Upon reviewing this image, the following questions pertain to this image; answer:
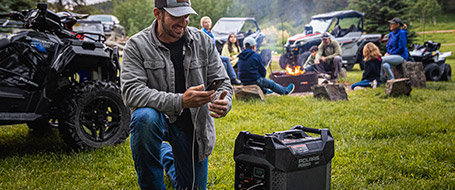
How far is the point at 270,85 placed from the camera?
814 centimetres

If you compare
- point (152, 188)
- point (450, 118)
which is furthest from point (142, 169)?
point (450, 118)

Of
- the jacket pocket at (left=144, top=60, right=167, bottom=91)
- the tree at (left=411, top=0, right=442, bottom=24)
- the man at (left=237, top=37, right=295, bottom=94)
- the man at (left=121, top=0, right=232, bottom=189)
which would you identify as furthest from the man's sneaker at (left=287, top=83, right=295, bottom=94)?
the tree at (left=411, top=0, right=442, bottom=24)

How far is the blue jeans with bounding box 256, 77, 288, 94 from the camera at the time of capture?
26.4ft

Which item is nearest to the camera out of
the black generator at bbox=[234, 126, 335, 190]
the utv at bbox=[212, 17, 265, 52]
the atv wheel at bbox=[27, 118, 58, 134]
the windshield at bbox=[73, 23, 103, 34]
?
the black generator at bbox=[234, 126, 335, 190]

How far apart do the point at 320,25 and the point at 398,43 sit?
7.05m

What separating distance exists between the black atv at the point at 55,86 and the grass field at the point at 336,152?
0.93ft

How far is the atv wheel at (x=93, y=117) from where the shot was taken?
3.94 meters

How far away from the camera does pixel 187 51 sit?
268cm

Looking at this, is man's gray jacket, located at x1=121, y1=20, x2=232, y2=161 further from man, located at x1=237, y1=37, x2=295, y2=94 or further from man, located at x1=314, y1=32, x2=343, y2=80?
man, located at x1=314, y1=32, x2=343, y2=80

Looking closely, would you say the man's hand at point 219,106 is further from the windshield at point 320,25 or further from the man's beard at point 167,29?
the windshield at point 320,25

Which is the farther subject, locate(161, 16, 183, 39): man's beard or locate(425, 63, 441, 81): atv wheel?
locate(425, 63, 441, 81): atv wheel

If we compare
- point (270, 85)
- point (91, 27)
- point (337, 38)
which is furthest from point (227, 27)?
point (270, 85)

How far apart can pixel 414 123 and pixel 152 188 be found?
12.9 feet

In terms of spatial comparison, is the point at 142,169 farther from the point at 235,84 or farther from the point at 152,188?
the point at 235,84
